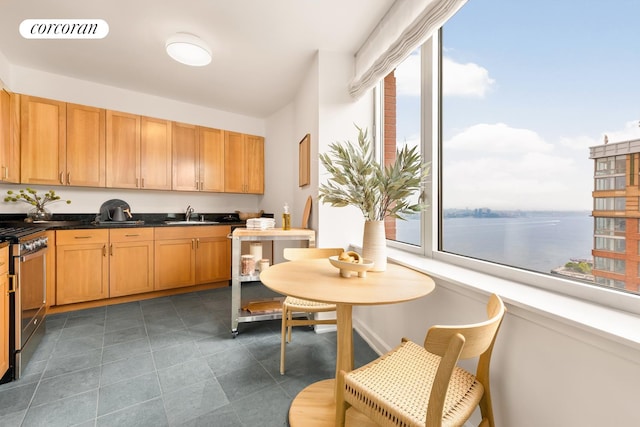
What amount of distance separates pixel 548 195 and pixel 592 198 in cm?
16

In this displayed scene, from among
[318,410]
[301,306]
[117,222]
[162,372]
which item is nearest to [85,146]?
[117,222]

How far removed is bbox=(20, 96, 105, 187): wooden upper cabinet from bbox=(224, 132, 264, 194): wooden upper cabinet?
4.86ft

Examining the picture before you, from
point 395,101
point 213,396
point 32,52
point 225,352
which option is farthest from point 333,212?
point 32,52

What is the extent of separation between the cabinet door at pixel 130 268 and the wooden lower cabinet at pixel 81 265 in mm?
62

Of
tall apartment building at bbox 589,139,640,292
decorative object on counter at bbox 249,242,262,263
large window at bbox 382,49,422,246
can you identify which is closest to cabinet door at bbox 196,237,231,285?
decorative object on counter at bbox 249,242,262,263

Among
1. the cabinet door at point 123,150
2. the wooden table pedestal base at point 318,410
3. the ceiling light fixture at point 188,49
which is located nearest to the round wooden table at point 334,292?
the wooden table pedestal base at point 318,410

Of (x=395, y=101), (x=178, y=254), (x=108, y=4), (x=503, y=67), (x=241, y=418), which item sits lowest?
(x=241, y=418)

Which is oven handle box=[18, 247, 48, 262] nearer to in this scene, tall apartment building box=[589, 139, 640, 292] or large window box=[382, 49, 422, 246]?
large window box=[382, 49, 422, 246]

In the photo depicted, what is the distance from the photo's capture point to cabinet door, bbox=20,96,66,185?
2779mm

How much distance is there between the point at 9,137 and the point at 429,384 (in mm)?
4065

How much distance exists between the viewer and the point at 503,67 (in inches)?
53.6

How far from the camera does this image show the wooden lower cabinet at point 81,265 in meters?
2.74

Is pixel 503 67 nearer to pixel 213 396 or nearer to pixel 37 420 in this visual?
pixel 213 396

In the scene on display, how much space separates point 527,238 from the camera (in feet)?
4.18
